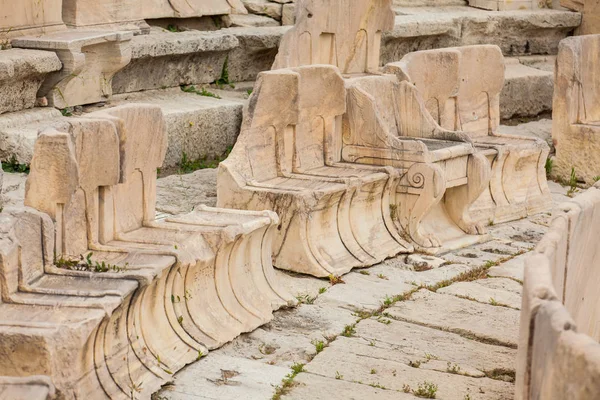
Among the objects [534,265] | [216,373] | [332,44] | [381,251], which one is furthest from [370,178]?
[534,265]

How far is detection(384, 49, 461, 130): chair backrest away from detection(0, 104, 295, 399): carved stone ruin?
2.89 m

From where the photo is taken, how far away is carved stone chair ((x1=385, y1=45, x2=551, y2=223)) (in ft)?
30.5

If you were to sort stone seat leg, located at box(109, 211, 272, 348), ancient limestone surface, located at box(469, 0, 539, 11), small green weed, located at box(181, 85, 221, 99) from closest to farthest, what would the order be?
stone seat leg, located at box(109, 211, 272, 348) → small green weed, located at box(181, 85, 221, 99) → ancient limestone surface, located at box(469, 0, 539, 11)

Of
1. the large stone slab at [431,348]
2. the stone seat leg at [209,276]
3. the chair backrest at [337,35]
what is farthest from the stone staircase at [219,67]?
the large stone slab at [431,348]

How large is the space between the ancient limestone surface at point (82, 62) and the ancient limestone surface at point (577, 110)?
4105mm

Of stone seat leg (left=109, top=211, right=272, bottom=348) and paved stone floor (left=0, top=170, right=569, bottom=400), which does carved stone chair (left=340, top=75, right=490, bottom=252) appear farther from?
stone seat leg (left=109, top=211, right=272, bottom=348)

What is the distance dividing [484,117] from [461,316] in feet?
11.3

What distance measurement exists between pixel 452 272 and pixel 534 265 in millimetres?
3487

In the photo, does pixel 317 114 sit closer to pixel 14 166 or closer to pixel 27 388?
pixel 14 166

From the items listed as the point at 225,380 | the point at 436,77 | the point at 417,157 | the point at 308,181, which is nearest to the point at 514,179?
the point at 436,77

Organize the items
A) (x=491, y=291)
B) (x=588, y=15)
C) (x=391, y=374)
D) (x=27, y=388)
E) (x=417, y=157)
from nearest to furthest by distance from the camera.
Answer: (x=27, y=388)
(x=391, y=374)
(x=491, y=291)
(x=417, y=157)
(x=588, y=15)

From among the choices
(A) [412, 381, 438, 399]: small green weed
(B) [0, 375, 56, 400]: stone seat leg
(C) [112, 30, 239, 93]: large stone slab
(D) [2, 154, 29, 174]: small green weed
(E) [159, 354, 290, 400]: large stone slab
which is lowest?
(A) [412, 381, 438, 399]: small green weed

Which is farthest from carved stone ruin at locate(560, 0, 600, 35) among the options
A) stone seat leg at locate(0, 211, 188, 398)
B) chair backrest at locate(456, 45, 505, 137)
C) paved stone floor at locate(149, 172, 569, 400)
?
stone seat leg at locate(0, 211, 188, 398)

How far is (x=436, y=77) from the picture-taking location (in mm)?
9461
